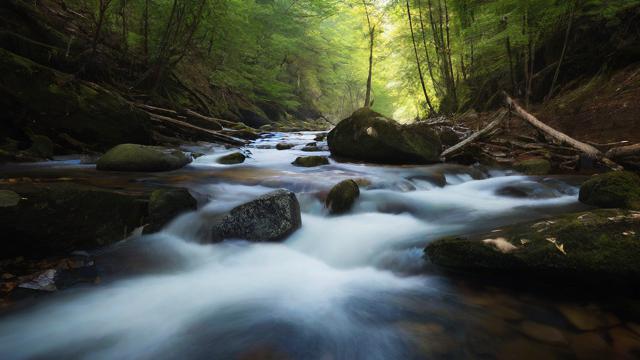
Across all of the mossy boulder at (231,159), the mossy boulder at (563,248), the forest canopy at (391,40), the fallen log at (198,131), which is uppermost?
the forest canopy at (391,40)

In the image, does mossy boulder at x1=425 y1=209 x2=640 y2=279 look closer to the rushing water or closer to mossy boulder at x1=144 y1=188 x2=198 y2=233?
the rushing water

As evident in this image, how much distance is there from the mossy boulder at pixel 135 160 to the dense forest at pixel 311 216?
0.11 ft

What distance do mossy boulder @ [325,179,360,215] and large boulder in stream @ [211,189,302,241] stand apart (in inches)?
37.7

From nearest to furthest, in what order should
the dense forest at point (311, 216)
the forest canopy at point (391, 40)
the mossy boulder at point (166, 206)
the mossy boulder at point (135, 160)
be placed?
the dense forest at point (311, 216) → the mossy boulder at point (166, 206) → the mossy boulder at point (135, 160) → the forest canopy at point (391, 40)

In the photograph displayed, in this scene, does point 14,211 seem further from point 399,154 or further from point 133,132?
point 399,154

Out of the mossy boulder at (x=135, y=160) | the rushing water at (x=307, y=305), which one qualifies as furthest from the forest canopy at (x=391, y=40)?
the rushing water at (x=307, y=305)

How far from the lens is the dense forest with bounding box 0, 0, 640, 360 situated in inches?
77.7

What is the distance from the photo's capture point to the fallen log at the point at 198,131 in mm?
8047

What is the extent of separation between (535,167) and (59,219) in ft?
21.3

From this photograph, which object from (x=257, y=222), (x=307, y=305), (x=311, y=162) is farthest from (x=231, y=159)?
(x=307, y=305)

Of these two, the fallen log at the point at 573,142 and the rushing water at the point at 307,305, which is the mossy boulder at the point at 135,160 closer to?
the rushing water at the point at 307,305

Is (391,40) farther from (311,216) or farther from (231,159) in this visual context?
(311,216)

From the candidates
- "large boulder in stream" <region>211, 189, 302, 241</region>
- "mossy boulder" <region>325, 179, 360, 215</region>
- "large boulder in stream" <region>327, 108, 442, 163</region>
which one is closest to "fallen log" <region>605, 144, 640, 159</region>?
"large boulder in stream" <region>327, 108, 442, 163</region>

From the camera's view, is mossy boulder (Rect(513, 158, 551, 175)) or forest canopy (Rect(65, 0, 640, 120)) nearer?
mossy boulder (Rect(513, 158, 551, 175))
